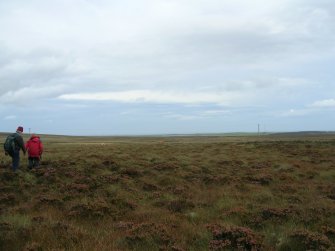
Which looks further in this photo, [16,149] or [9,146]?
[16,149]

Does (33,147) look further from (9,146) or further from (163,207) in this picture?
(163,207)

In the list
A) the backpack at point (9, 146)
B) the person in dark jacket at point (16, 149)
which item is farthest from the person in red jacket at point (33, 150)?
the backpack at point (9, 146)

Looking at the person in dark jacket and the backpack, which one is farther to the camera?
the person in dark jacket

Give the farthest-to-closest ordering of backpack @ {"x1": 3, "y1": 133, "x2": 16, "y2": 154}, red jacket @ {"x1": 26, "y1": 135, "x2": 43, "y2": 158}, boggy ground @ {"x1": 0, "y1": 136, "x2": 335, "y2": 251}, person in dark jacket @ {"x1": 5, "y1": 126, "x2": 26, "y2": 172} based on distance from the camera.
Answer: red jacket @ {"x1": 26, "y1": 135, "x2": 43, "y2": 158}
person in dark jacket @ {"x1": 5, "y1": 126, "x2": 26, "y2": 172}
backpack @ {"x1": 3, "y1": 133, "x2": 16, "y2": 154}
boggy ground @ {"x1": 0, "y1": 136, "x2": 335, "y2": 251}

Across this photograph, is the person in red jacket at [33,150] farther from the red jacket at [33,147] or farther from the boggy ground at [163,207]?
the boggy ground at [163,207]

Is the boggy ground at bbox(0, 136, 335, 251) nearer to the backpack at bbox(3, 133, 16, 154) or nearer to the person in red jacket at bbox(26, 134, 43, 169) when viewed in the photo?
the person in red jacket at bbox(26, 134, 43, 169)

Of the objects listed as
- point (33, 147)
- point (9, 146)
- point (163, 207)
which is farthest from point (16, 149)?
point (163, 207)

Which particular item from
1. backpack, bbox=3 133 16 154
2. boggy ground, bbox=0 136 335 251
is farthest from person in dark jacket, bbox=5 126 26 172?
boggy ground, bbox=0 136 335 251

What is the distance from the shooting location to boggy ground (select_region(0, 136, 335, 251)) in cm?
896

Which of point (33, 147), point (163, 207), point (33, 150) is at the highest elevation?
point (33, 147)

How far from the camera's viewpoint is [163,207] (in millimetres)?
13242

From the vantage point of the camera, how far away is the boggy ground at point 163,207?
29.4ft

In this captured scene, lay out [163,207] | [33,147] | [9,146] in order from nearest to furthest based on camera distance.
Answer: [163,207] → [9,146] → [33,147]

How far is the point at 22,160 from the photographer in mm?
23484
